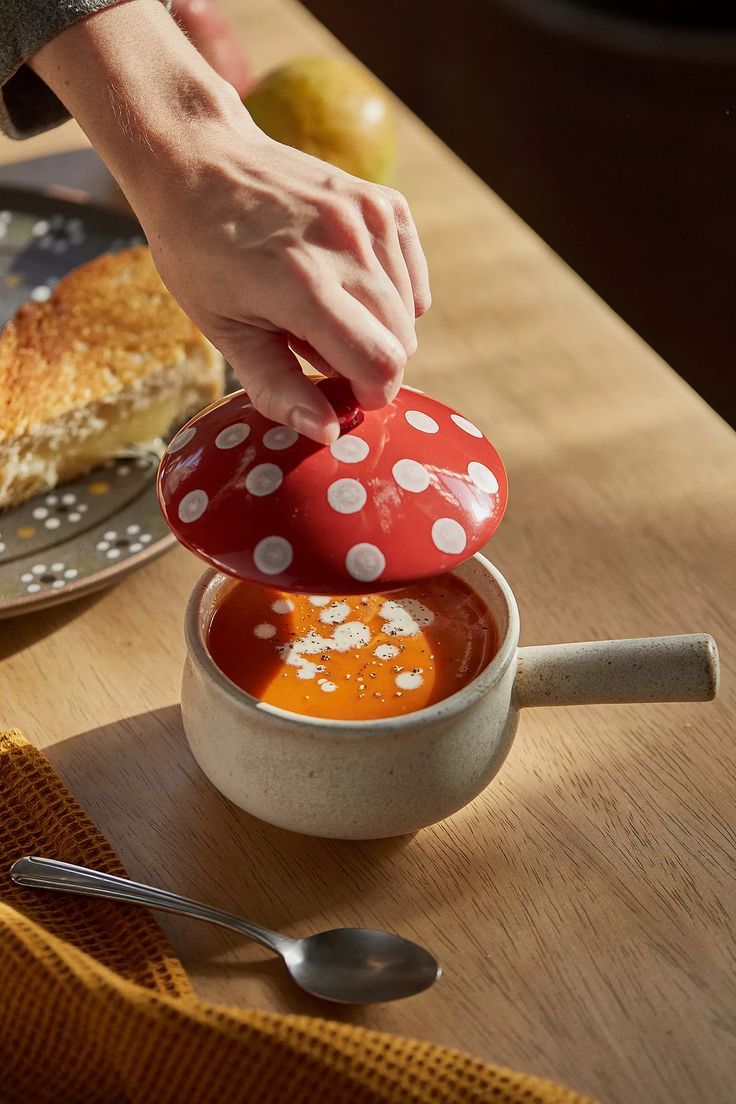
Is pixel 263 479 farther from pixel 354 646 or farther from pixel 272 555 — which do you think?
pixel 354 646

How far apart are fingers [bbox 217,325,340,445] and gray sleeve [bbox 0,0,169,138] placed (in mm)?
269

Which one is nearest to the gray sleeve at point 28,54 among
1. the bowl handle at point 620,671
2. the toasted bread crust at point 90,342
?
the toasted bread crust at point 90,342

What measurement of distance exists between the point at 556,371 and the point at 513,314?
107mm

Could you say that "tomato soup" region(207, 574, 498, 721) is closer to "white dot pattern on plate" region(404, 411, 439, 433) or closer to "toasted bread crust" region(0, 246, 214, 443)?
"white dot pattern on plate" region(404, 411, 439, 433)

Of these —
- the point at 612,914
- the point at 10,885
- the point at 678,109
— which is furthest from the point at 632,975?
the point at 678,109

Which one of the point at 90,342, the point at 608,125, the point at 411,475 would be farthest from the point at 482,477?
the point at 608,125

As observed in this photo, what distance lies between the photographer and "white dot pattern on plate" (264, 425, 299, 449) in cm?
65

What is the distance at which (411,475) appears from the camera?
0.64m

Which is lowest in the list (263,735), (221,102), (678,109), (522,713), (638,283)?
(638,283)

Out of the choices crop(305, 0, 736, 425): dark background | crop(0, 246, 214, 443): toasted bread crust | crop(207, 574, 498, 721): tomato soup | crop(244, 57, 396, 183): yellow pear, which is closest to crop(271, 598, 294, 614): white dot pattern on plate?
crop(207, 574, 498, 721): tomato soup

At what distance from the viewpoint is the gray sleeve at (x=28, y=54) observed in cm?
81

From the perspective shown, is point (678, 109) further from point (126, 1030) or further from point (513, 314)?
point (126, 1030)

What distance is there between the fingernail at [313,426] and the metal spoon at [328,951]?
264mm

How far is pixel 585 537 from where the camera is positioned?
0.99 m
